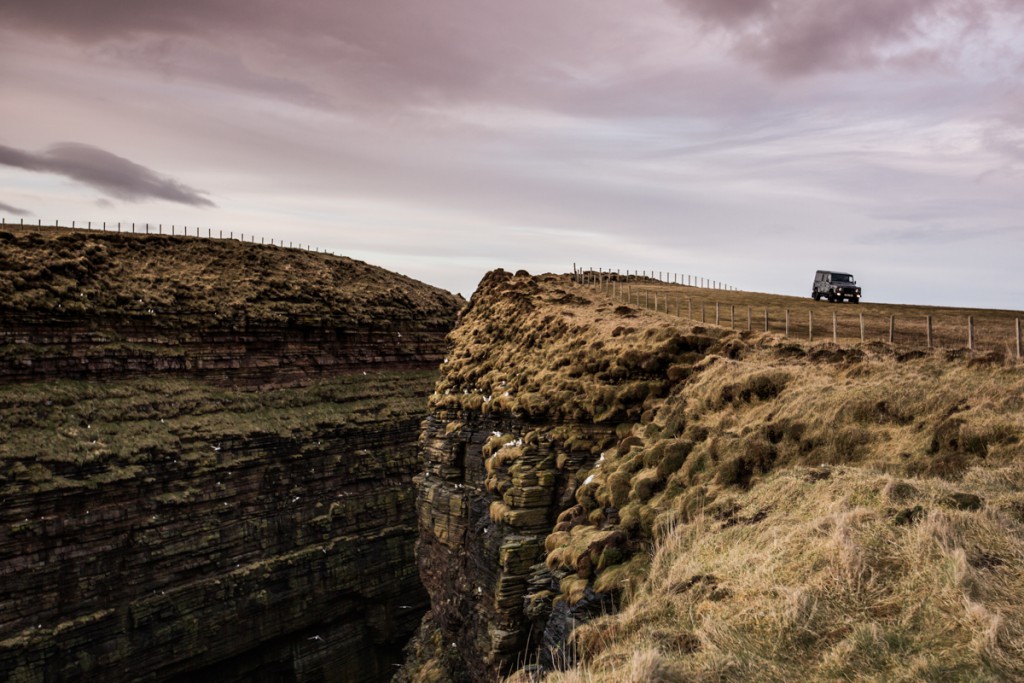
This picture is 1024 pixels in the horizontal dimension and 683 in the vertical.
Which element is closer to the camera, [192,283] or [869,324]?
[869,324]

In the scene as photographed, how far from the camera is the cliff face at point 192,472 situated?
2945 cm

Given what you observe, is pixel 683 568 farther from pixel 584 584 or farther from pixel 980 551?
pixel 980 551

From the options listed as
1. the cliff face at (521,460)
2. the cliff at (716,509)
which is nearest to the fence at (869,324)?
the cliff at (716,509)

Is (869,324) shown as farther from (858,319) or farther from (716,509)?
(716,509)

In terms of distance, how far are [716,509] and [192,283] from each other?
40324 mm

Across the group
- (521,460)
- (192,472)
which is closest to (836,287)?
(521,460)

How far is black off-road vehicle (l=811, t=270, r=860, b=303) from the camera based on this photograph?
37.2m

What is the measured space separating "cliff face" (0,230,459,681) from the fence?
66.0 feet

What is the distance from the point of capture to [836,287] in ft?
123

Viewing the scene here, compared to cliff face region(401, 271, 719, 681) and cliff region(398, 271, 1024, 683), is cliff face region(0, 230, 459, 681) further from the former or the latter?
cliff face region(401, 271, 719, 681)

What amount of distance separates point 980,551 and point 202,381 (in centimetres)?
3959

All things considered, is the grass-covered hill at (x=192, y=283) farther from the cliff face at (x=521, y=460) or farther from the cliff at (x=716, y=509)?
the cliff at (x=716, y=509)

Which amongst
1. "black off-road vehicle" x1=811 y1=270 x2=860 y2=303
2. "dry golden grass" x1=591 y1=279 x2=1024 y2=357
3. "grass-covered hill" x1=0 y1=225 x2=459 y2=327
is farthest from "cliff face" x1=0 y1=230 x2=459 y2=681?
"black off-road vehicle" x1=811 y1=270 x2=860 y2=303

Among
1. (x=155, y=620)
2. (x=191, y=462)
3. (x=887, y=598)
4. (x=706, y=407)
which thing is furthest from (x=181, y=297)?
(x=887, y=598)
